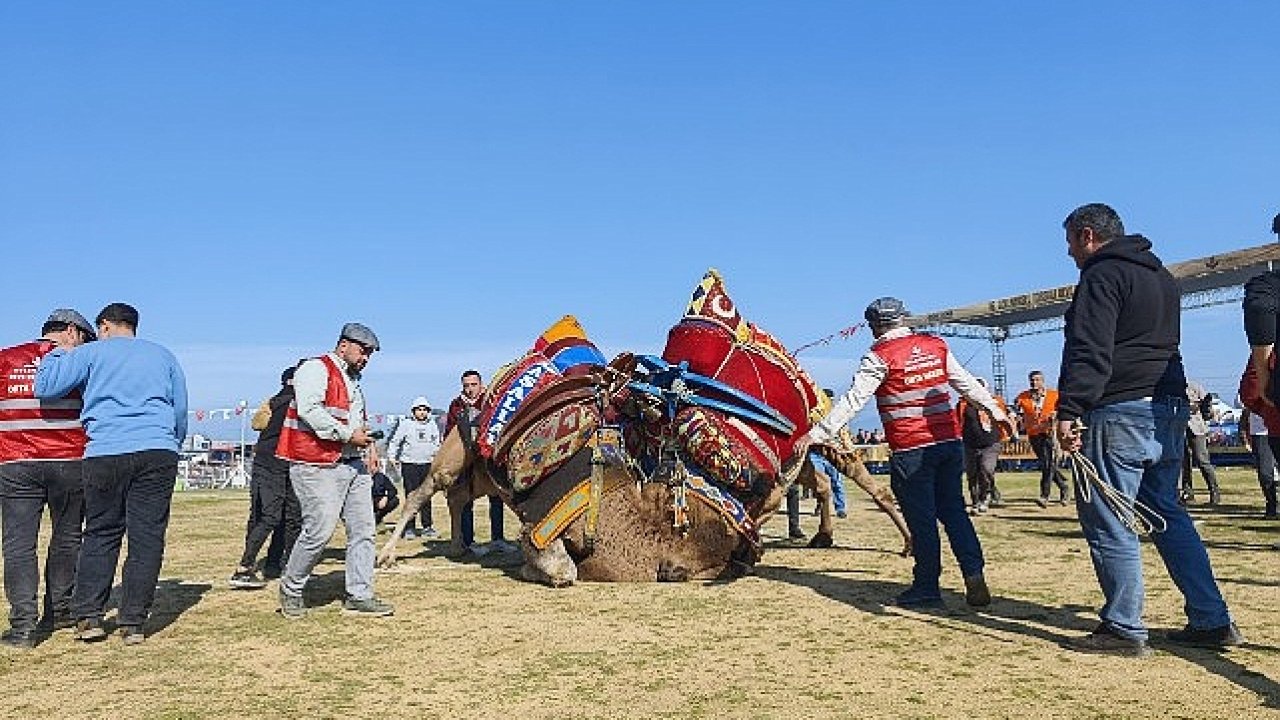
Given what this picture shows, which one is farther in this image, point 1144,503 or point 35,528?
point 35,528

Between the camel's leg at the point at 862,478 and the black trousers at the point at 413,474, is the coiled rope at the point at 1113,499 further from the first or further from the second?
the black trousers at the point at 413,474

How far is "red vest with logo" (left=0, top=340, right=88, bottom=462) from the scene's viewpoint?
630cm

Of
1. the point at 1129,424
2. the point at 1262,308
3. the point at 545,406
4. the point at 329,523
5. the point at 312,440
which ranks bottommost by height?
the point at 329,523

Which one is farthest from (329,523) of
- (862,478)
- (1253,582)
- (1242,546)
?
(1242,546)

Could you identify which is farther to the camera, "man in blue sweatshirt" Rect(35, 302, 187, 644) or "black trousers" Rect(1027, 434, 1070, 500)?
"black trousers" Rect(1027, 434, 1070, 500)

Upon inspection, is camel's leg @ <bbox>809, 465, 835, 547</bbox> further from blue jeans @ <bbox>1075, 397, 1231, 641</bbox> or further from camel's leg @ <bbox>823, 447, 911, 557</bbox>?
blue jeans @ <bbox>1075, 397, 1231, 641</bbox>

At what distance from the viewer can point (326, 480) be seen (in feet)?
22.1

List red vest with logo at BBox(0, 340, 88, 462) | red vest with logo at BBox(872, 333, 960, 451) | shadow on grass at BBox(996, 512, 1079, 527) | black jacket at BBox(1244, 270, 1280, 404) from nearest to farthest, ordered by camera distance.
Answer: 1. black jacket at BBox(1244, 270, 1280, 404)
2. red vest with logo at BBox(0, 340, 88, 462)
3. red vest with logo at BBox(872, 333, 960, 451)
4. shadow on grass at BBox(996, 512, 1079, 527)

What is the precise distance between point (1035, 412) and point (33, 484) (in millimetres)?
12544

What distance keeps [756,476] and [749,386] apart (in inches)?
31.4

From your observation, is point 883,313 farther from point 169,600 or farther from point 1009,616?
point 169,600

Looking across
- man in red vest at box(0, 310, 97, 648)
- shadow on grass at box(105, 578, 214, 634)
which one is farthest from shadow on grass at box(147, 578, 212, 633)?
man in red vest at box(0, 310, 97, 648)

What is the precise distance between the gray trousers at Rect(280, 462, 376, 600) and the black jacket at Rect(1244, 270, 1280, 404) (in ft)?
17.8

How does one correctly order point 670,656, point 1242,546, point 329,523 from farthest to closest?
point 1242,546, point 329,523, point 670,656
